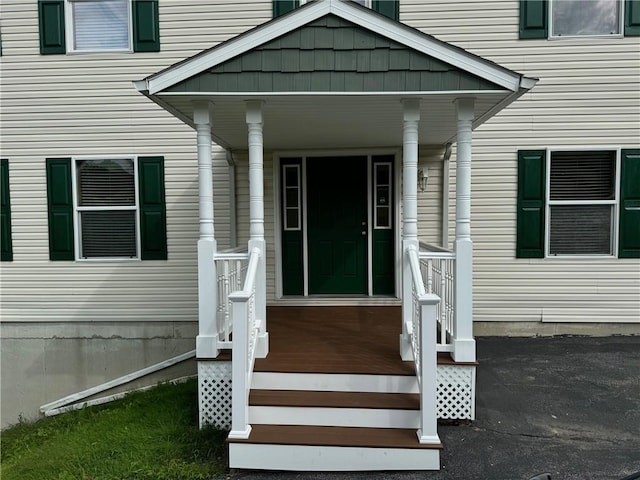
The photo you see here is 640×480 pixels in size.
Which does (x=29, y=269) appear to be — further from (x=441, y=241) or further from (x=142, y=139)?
(x=441, y=241)

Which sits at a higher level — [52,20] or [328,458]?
[52,20]

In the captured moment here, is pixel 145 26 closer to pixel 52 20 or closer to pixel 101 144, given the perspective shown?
pixel 52 20

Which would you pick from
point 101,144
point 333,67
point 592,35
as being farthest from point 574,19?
point 101,144

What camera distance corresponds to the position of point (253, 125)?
141 inches

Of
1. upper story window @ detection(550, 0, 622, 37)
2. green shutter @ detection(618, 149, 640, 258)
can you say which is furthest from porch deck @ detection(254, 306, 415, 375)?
upper story window @ detection(550, 0, 622, 37)

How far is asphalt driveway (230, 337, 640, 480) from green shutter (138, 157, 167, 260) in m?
3.64

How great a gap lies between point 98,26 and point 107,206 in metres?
2.41

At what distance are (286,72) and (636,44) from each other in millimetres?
4750

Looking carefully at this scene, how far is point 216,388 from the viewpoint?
11.7 feet

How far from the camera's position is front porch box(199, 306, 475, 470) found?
300 cm

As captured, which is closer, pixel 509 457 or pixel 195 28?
pixel 509 457

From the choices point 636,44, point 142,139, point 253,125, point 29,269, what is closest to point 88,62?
point 142,139

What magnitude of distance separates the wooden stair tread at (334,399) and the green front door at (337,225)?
101 inches

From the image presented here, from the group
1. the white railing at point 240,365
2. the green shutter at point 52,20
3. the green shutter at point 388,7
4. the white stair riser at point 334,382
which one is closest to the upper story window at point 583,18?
the green shutter at point 388,7
